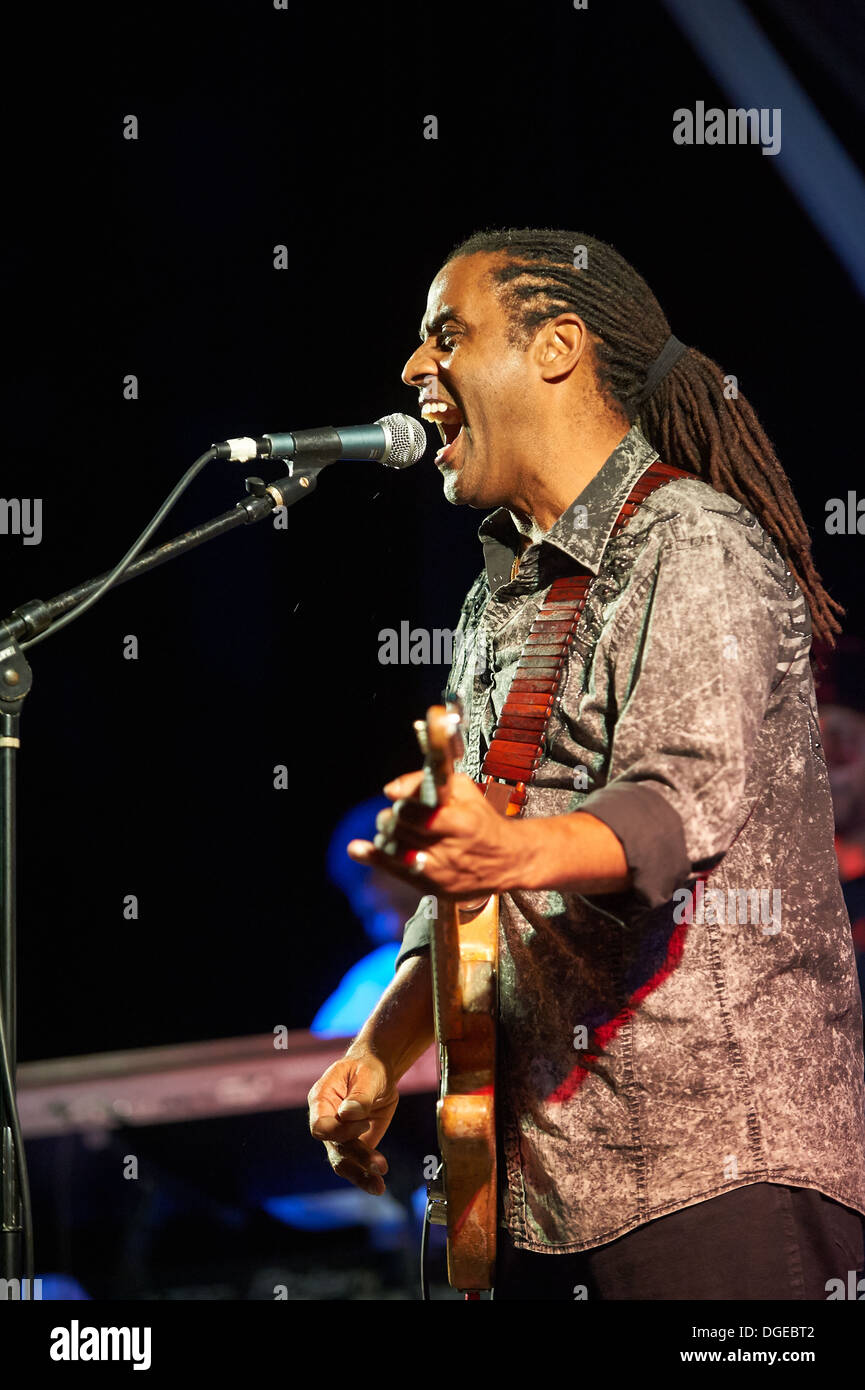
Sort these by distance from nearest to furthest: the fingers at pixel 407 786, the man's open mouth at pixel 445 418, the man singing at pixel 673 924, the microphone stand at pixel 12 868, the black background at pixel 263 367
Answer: the fingers at pixel 407 786 → the man singing at pixel 673 924 → the microphone stand at pixel 12 868 → the man's open mouth at pixel 445 418 → the black background at pixel 263 367

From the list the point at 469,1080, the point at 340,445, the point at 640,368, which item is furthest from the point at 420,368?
the point at 469,1080

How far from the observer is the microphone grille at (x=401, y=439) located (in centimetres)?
252

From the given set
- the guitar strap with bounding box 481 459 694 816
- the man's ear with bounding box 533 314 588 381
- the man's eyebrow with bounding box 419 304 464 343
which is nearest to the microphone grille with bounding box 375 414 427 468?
the man's eyebrow with bounding box 419 304 464 343

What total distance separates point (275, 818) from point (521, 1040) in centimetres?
314

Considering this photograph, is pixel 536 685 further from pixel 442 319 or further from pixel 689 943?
pixel 442 319

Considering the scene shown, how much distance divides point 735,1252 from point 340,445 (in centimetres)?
155

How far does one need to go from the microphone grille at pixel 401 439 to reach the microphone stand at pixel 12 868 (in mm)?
348

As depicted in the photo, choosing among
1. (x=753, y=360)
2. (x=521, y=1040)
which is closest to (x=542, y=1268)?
(x=521, y=1040)

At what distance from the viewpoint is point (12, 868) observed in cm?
212

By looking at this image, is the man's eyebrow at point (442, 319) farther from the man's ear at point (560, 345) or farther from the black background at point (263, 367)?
the black background at point (263, 367)

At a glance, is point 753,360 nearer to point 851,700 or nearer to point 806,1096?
point 851,700

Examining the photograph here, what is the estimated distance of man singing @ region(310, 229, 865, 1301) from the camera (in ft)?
5.91

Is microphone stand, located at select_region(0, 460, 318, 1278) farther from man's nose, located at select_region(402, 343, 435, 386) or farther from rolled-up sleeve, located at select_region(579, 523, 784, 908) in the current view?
rolled-up sleeve, located at select_region(579, 523, 784, 908)

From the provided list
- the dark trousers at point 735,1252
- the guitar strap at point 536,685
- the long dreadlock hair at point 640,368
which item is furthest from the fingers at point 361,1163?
the long dreadlock hair at point 640,368
